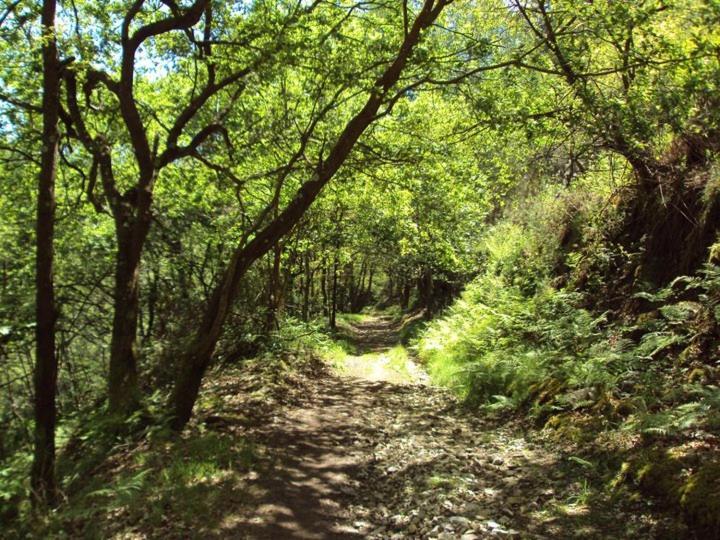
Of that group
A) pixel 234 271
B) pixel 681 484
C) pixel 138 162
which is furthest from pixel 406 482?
pixel 138 162

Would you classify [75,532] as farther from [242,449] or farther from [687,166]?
[687,166]

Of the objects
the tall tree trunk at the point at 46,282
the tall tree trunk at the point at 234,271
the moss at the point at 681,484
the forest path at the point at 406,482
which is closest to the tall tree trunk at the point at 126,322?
the tall tree trunk at the point at 234,271

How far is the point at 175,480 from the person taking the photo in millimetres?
6047

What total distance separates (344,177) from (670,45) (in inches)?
237

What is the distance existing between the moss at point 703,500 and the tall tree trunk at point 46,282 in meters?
6.95

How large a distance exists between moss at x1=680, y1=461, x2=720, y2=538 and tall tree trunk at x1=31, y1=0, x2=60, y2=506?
6950mm

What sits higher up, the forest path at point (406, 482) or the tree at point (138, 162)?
the tree at point (138, 162)

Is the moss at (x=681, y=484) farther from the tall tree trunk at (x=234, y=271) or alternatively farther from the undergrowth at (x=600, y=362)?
the tall tree trunk at (x=234, y=271)

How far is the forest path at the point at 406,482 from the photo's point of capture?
4855 mm

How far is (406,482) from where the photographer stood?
6.23 m

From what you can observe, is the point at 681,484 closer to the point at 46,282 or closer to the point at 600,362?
the point at 600,362

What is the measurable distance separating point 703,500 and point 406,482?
3.17 m

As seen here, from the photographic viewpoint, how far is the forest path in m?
4.86

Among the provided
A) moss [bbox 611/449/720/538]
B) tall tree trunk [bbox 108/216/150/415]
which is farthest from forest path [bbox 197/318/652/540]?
tall tree trunk [bbox 108/216/150/415]
